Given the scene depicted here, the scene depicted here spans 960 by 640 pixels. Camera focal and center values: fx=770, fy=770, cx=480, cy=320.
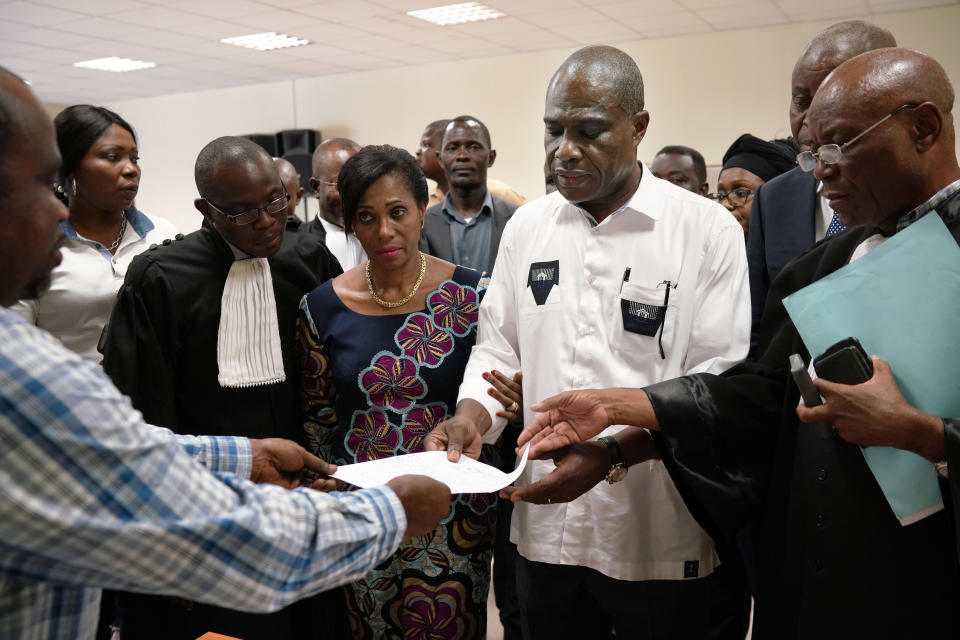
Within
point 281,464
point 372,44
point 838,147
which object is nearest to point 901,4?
point 372,44

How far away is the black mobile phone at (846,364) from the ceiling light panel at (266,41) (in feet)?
27.3

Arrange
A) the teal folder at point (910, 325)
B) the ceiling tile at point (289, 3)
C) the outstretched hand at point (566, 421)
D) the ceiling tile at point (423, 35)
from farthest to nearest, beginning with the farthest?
the ceiling tile at point (423, 35)
the ceiling tile at point (289, 3)
the outstretched hand at point (566, 421)
the teal folder at point (910, 325)

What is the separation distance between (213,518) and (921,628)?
1.25 m

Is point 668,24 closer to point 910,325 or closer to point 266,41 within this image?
point 266,41

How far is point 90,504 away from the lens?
937 mm

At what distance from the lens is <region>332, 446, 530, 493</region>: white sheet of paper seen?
5.15ft

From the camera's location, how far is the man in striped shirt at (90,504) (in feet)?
3.00

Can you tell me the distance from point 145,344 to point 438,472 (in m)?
1.00

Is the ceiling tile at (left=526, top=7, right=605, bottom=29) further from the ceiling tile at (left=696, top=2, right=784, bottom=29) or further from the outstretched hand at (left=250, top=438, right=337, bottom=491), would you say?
the outstretched hand at (left=250, top=438, right=337, bottom=491)

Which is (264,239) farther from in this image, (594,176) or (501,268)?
(594,176)

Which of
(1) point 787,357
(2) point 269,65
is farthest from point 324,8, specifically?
(1) point 787,357

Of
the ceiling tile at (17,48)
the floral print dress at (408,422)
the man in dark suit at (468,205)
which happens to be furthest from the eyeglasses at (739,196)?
the ceiling tile at (17,48)

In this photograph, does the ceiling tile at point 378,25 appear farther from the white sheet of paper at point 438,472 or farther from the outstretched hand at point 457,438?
the white sheet of paper at point 438,472

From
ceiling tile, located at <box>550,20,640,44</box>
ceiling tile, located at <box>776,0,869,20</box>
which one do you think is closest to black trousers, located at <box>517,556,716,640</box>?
ceiling tile, located at <box>776,0,869,20</box>
